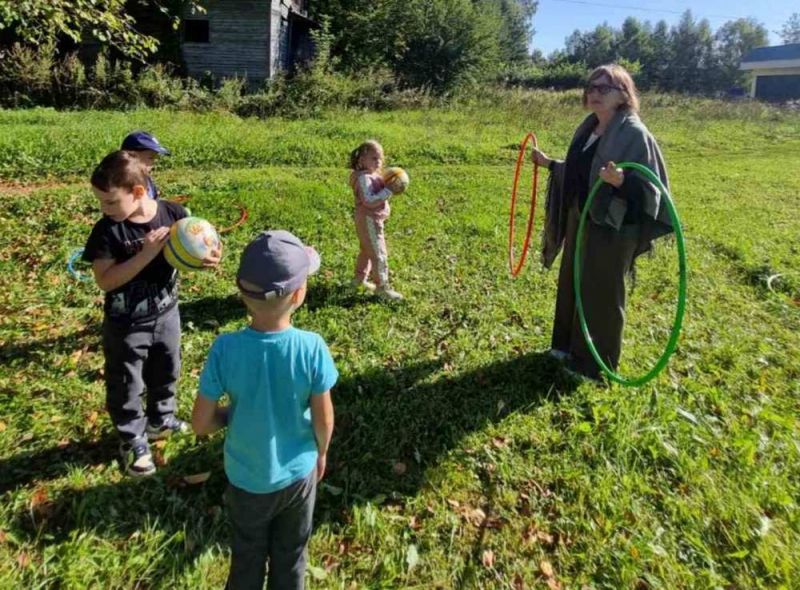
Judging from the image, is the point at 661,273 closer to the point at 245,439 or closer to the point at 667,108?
the point at 245,439

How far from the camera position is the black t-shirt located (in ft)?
9.74

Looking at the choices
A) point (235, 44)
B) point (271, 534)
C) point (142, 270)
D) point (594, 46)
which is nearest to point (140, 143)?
point (142, 270)

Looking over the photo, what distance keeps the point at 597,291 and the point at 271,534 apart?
2.95m

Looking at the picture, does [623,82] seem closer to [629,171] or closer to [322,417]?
[629,171]

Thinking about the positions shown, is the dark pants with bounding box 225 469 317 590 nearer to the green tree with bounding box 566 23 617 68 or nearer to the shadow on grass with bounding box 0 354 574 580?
the shadow on grass with bounding box 0 354 574 580

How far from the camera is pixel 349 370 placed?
466cm

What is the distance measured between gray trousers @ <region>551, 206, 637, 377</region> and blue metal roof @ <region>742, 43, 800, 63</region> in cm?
5594

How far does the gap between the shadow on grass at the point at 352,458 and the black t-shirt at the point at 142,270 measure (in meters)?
1.03

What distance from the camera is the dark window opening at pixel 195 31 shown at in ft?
77.5

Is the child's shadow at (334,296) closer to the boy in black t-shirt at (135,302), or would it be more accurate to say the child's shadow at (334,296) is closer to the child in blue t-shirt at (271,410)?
the boy in black t-shirt at (135,302)

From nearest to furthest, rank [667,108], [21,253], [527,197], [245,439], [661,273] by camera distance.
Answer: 1. [245,439]
2. [21,253]
3. [661,273]
4. [527,197]
5. [667,108]

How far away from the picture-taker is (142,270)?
3143 millimetres

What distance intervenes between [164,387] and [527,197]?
8.80m

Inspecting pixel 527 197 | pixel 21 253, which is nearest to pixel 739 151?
pixel 527 197
